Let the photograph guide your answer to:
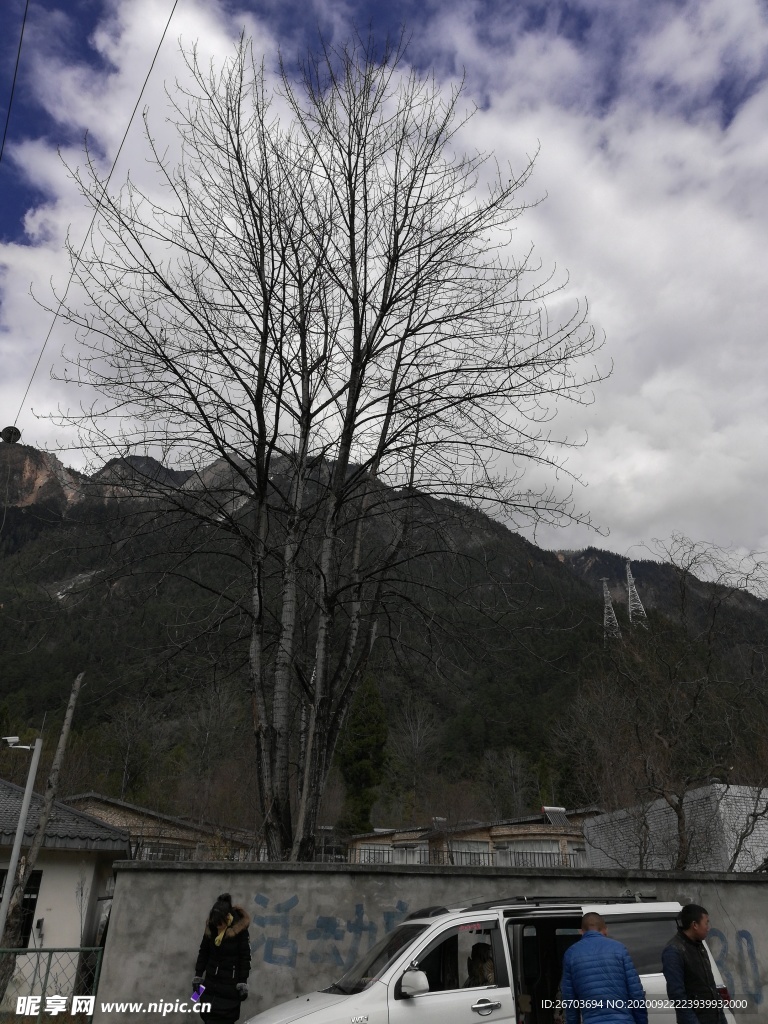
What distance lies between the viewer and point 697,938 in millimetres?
5469

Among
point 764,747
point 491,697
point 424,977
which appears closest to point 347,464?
point 424,977

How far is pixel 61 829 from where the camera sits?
1590 cm

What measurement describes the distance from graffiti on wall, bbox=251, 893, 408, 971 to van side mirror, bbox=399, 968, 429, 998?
87.9 inches

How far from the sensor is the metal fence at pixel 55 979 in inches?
299

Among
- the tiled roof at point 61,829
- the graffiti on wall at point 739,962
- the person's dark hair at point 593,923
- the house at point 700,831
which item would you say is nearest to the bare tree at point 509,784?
the house at point 700,831

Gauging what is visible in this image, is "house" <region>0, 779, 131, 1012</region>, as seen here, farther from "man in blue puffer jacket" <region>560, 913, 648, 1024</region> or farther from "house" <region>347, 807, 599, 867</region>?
"house" <region>347, 807, 599, 867</region>

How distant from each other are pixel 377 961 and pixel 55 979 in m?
4.97

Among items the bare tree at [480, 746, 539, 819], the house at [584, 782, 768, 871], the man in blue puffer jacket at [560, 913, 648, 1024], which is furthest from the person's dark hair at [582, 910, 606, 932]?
the bare tree at [480, 746, 539, 819]

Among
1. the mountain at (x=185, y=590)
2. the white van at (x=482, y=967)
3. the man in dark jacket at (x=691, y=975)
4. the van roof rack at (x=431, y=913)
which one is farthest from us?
the mountain at (x=185, y=590)

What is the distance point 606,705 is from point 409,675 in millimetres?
14030

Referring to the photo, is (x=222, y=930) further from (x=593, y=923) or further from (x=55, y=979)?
(x=55, y=979)

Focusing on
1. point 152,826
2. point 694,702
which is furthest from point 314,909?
point 152,826

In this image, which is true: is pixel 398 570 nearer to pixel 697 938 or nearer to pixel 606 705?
pixel 697 938

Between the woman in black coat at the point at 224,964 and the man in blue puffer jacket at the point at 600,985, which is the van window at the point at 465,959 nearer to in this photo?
the man in blue puffer jacket at the point at 600,985
